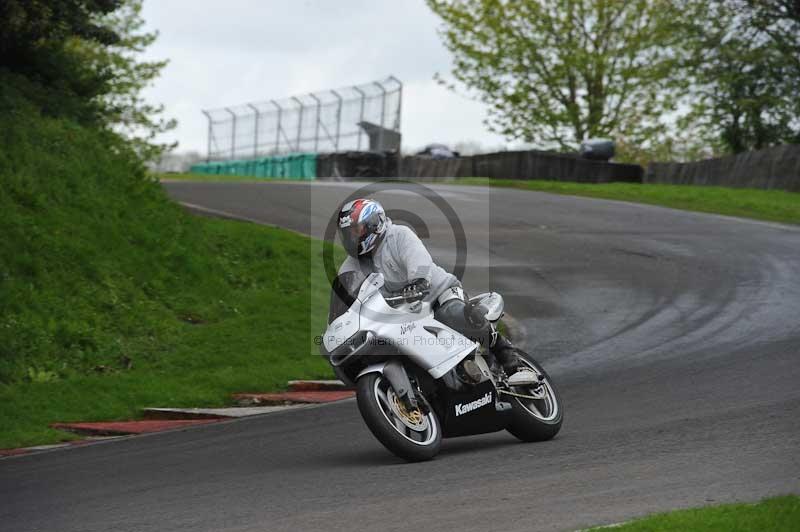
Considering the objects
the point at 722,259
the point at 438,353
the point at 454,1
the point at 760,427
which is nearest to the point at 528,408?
the point at 438,353

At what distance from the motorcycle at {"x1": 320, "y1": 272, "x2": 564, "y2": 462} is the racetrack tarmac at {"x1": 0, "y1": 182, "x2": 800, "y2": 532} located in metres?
0.21

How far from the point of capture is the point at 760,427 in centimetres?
889

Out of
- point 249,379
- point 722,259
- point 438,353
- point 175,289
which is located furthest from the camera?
point 722,259

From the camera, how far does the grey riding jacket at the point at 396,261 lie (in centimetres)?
877

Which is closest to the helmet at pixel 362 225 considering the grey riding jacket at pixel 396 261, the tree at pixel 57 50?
the grey riding jacket at pixel 396 261

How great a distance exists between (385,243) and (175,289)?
30.1 feet

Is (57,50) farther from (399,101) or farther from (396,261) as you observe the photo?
(399,101)

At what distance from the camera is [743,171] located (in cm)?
3656

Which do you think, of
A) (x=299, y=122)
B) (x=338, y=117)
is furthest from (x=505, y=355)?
(x=299, y=122)

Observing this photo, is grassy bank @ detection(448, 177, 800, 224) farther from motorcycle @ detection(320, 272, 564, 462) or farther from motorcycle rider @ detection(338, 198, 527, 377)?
motorcycle rider @ detection(338, 198, 527, 377)

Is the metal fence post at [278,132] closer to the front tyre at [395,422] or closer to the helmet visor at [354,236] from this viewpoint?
the helmet visor at [354,236]

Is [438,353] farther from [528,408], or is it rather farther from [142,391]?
[142,391]

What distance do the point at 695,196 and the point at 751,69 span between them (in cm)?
1279

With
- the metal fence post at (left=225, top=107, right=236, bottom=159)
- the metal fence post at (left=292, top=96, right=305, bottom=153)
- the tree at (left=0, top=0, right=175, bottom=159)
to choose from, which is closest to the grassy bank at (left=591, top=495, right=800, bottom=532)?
the tree at (left=0, top=0, right=175, bottom=159)
